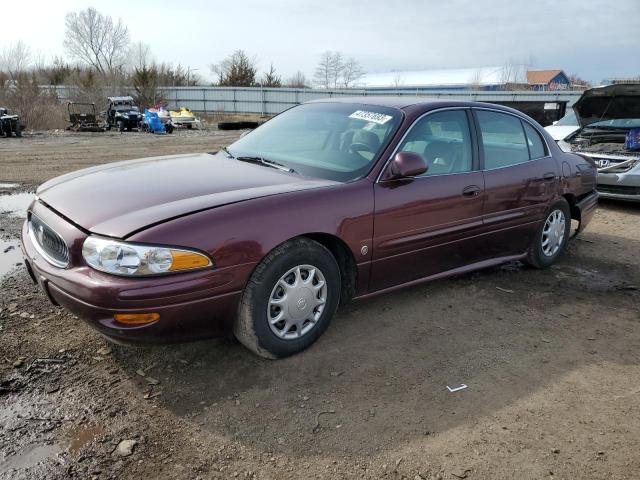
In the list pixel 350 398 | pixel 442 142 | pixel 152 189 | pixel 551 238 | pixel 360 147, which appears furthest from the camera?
pixel 551 238

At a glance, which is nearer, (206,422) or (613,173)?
(206,422)

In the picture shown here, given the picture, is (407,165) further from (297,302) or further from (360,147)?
(297,302)

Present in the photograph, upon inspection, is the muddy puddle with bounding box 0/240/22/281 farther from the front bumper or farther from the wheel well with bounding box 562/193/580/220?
the wheel well with bounding box 562/193/580/220

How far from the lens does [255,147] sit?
13.2ft

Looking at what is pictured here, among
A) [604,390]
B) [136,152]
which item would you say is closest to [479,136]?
[604,390]

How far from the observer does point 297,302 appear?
9.91 feet

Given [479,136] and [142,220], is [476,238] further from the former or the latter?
[142,220]

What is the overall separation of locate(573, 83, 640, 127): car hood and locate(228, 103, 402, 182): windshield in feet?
18.2

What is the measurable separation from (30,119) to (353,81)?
171 ft

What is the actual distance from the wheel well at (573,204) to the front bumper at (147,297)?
3.62 m

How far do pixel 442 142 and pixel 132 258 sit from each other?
2.42 m

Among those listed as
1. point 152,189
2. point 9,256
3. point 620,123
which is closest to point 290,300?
point 152,189

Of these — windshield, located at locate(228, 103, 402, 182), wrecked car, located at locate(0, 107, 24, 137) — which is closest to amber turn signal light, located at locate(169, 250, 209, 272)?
windshield, located at locate(228, 103, 402, 182)

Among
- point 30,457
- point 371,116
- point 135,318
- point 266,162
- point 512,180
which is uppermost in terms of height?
point 371,116
